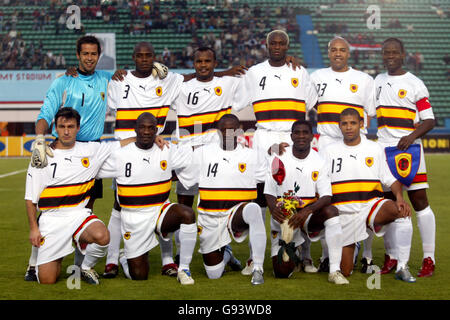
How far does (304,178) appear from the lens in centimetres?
602

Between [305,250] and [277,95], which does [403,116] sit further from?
[305,250]

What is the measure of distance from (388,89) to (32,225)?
11.7 feet

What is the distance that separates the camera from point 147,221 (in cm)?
598

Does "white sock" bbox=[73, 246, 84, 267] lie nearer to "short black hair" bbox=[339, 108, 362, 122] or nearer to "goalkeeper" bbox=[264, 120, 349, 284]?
"goalkeeper" bbox=[264, 120, 349, 284]

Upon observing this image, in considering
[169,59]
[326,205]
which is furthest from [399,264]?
[169,59]

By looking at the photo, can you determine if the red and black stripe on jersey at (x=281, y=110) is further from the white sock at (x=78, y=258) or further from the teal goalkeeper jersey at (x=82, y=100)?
the white sock at (x=78, y=258)

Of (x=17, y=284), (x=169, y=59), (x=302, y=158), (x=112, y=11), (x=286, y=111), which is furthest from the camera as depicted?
(x=112, y=11)

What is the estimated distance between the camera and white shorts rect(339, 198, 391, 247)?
6.02 metres

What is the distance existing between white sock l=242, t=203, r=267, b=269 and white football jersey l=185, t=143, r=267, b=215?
0.29 m

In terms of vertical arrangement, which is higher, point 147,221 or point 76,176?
point 76,176

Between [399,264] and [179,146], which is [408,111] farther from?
[179,146]

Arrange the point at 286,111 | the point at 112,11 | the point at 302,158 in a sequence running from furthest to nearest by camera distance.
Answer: the point at 112,11, the point at 286,111, the point at 302,158

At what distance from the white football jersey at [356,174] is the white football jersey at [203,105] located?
4.28 feet

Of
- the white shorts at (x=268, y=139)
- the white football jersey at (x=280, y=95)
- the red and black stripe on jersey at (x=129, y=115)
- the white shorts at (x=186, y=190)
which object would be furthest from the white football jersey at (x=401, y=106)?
the red and black stripe on jersey at (x=129, y=115)
